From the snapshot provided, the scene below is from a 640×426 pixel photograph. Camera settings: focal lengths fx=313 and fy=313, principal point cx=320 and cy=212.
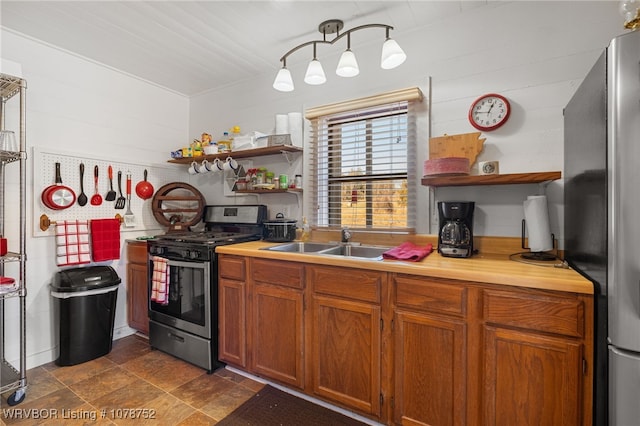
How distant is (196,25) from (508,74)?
6.87 ft

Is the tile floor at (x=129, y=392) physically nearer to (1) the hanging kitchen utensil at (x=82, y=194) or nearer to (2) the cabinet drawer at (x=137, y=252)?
(2) the cabinet drawer at (x=137, y=252)

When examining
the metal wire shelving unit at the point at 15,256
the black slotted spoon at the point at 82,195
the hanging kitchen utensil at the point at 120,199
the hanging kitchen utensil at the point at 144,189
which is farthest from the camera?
the hanging kitchen utensil at the point at 144,189

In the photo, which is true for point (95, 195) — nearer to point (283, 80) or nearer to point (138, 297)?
point (138, 297)

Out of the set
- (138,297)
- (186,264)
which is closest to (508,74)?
(186,264)

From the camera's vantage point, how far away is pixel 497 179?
176cm

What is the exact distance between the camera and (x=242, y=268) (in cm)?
213

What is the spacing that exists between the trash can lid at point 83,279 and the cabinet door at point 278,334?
51.1 inches

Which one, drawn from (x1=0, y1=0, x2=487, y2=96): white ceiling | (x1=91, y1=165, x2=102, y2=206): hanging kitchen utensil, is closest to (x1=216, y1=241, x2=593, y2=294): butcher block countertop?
(x1=0, y1=0, x2=487, y2=96): white ceiling

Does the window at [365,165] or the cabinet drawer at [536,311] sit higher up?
the window at [365,165]

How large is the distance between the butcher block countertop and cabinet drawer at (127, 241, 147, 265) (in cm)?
146

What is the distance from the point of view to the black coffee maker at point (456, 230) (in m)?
1.78

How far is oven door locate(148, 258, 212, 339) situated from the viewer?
7.33 ft

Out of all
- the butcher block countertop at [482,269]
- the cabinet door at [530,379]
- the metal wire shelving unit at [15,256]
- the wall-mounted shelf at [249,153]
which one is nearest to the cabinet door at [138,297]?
the metal wire shelving unit at [15,256]

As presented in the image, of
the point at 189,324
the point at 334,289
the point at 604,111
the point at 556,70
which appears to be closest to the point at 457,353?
the point at 334,289
